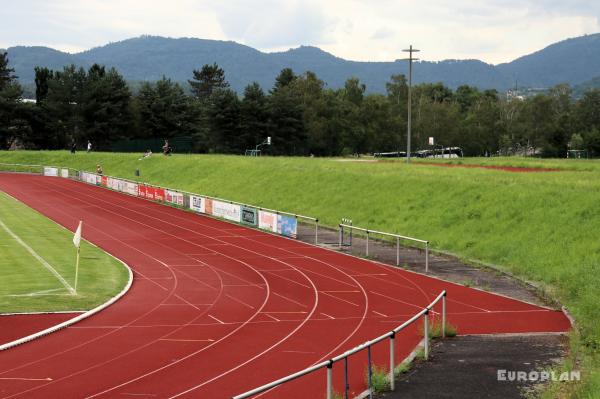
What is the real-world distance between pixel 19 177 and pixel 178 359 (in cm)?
7083

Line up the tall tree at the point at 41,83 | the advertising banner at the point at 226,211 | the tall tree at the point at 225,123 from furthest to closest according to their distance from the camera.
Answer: the tall tree at the point at 41,83, the tall tree at the point at 225,123, the advertising banner at the point at 226,211

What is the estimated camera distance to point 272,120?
10062cm

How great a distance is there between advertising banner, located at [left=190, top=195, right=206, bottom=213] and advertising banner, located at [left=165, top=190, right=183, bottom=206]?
196 centimetres

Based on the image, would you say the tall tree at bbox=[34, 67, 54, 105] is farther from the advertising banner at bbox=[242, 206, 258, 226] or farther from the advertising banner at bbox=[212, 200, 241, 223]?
the advertising banner at bbox=[242, 206, 258, 226]

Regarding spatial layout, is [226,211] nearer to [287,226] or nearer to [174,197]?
[287,226]

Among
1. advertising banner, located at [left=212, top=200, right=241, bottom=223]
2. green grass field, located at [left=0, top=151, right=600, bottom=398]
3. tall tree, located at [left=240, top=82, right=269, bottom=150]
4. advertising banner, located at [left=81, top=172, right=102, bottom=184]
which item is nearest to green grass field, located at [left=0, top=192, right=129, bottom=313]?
advertising banner, located at [left=212, top=200, right=241, bottom=223]

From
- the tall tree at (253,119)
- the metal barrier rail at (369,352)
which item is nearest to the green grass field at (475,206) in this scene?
the metal barrier rail at (369,352)

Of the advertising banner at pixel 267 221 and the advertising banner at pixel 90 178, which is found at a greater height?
the advertising banner at pixel 90 178

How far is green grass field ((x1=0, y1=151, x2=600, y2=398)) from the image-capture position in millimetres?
26969

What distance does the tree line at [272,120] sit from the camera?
3974 inches

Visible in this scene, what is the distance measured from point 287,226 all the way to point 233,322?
19636mm

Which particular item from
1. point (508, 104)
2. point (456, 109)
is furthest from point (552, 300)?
point (508, 104)

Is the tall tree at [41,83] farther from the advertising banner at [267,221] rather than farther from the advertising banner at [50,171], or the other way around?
the advertising banner at [267,221]

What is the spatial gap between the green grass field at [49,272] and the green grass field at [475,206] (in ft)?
52.8
